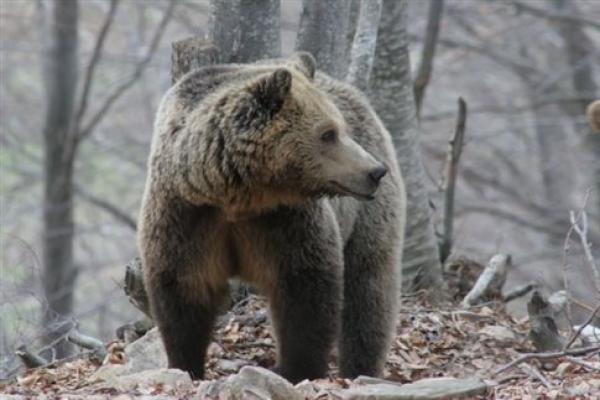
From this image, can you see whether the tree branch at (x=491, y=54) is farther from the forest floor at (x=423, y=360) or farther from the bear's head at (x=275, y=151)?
the bear's head at (x=275, y=151)

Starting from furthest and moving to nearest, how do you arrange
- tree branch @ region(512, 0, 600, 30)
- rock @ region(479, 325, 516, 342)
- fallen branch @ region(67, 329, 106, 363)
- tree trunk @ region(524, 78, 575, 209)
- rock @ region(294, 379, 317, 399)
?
tree trunk @ region(524, 78, 575, 209)
tree branch @ region(512, 0, 600, 30)
rock @ region(479, 325, 516, 342)
fallen branch @ region(67, 329, 106, 363)
rock @ region(294, 379, 317, 399)

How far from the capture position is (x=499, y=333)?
29.5 feet

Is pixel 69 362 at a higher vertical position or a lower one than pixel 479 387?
lower

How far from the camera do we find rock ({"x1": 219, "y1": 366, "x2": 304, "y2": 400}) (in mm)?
6062

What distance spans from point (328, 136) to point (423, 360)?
2240 mm

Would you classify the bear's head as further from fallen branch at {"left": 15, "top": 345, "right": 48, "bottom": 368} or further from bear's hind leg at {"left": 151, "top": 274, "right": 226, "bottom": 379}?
fallen branch at {"left": 15, "top": 345, "right": 48, "bottom": 368}

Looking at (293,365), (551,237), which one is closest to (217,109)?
(293,365)

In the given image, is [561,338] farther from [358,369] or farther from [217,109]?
[217,109]

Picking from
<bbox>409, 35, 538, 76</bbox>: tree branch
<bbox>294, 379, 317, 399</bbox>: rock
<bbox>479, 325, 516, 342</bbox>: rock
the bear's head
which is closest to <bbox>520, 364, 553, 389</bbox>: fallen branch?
<bbox>294, 379, 317, 399</bbox>: rock

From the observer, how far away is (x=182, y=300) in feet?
23.6

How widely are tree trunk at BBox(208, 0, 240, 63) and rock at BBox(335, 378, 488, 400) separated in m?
3.24

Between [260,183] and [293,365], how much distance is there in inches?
43.3

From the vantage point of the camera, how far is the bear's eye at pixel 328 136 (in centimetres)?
691

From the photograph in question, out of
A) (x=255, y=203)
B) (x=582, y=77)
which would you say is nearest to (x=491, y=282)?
(x=255, y=203)
